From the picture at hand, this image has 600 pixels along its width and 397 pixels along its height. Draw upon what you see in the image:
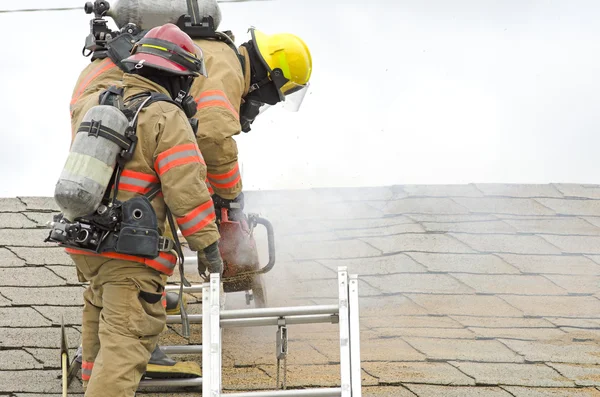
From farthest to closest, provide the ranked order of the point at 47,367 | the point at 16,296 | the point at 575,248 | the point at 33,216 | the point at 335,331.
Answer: the point at 33,216 → the point at 575,248 → the point at 16,296 → the point at 335,331 → the point at 47,367

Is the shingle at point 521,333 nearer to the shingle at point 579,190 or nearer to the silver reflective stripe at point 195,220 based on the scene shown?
the silver reflective stripe at point 195,220

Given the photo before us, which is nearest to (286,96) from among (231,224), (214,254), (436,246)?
(231,224)

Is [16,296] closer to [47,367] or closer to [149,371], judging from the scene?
[47,367]

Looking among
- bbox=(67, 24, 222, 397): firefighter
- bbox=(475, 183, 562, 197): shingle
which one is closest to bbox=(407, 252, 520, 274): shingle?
bbox=(475, 183, 562, 197): shingle

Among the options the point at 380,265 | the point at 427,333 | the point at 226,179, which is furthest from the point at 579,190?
the point at 226,179

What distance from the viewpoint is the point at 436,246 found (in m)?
7.28

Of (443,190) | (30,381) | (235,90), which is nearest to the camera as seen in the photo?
(30,381)

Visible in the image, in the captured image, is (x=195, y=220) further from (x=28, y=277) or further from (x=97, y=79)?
(x=28, y=277)

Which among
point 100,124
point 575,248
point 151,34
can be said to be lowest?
point 575,248

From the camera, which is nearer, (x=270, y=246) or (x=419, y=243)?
(x=270, y=246)

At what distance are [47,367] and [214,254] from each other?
1.20 metres

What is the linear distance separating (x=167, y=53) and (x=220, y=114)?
0.80 metres

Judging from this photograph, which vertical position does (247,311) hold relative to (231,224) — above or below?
below

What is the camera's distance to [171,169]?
4.77 meters
